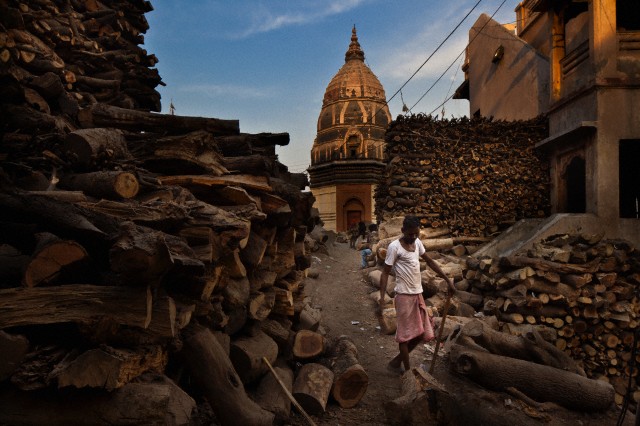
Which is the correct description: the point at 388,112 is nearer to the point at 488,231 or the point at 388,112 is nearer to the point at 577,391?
the point at 488,231

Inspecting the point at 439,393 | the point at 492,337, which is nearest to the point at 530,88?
the point at 492,337

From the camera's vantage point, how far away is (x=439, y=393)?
3.50 metres

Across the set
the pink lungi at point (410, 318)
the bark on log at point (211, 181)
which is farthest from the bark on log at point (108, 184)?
the pink lungi at point (410, 318)

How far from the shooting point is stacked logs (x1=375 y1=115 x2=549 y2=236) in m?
9.88

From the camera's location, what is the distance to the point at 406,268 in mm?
4883

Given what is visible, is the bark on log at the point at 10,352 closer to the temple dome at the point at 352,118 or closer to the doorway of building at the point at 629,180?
the doorway of building at the point at 629,180

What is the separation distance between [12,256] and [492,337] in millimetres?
5064

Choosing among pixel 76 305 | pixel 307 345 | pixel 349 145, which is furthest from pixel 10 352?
pixel 349 145

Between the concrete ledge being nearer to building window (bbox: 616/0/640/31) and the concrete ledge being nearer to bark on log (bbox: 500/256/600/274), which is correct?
bark on log (bbox: 500/256/600/274)

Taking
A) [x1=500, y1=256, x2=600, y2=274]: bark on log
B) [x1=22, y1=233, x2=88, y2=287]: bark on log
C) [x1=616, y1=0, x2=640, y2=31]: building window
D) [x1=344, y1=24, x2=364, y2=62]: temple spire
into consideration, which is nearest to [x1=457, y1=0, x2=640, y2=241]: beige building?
[x1=616, y1=0, x2=640, y2=31]: building window

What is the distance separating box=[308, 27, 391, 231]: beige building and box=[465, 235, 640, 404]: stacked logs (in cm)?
1567

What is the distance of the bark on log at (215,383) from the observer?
2346mm

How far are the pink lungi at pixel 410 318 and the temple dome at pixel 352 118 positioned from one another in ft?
71.6

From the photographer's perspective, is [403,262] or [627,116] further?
[627,116]
